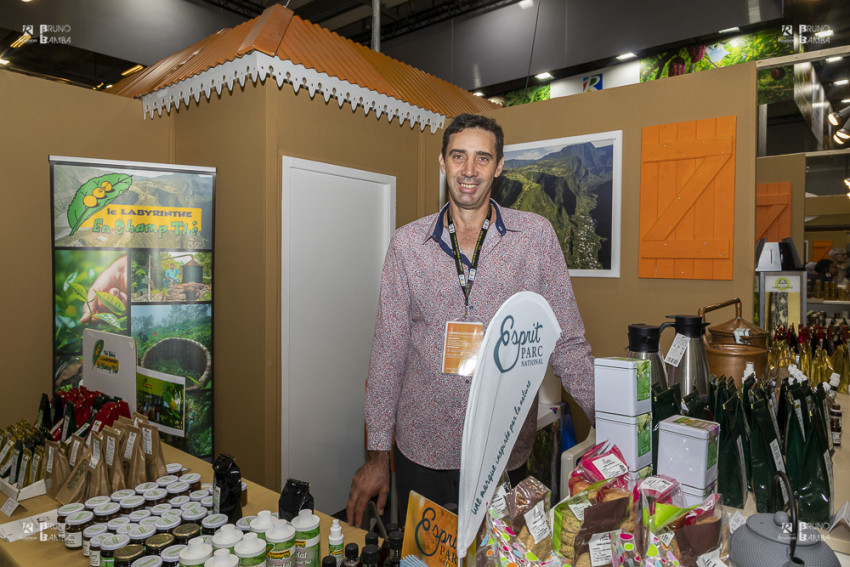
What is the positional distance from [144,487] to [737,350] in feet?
6.86

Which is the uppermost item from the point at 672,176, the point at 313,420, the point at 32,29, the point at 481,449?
the point at 32,29

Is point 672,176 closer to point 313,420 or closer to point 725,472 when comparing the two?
point 725,472

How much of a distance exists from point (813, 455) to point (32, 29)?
669 centimetres

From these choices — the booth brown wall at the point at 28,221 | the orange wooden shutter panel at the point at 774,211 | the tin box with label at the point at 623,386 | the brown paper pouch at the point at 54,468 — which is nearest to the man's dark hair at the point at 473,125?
the tin box with label at the point at 623,386

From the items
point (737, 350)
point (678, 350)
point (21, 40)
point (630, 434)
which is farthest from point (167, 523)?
point (21, 40)

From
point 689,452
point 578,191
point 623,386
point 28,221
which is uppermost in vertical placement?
point 578,191

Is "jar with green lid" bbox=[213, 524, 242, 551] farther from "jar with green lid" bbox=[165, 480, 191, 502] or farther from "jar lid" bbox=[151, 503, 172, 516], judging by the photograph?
"jar with green lid" bbox=[165, 480, 191, 502]

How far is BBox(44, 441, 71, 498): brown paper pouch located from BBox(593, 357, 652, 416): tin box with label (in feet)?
5.61

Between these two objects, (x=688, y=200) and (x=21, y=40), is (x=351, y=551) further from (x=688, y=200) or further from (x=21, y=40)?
(x=21, y=40)

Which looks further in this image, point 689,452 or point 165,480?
point 165,480

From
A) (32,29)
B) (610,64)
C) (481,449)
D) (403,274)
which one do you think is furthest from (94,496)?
(610,64)

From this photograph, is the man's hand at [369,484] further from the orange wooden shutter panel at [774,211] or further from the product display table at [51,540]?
the orange wooden shutter panel at [774,211]

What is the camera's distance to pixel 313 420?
330 centimetres

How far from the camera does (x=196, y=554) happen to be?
41.2 inches
